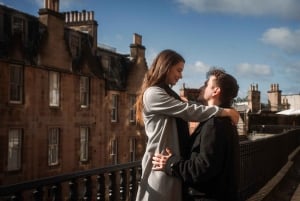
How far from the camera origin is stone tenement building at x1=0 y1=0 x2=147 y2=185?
2256cm

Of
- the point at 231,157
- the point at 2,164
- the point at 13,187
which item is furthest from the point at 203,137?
the point at 2,164

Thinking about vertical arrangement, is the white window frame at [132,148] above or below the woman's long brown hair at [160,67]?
below

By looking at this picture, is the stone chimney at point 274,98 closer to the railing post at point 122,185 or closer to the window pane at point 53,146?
the window pane at point 53,146

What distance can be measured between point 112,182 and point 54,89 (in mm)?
22548

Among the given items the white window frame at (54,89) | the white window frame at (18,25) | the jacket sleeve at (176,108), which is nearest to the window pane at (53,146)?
the white window frame at (54,89)

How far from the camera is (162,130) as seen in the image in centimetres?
308

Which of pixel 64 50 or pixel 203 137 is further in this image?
pixel 64 50

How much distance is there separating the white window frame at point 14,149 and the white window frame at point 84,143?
20.7 ft

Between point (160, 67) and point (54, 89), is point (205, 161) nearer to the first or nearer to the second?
point (160, 67)

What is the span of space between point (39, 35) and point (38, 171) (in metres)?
8.11

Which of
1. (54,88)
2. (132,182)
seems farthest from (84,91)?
(132,182)

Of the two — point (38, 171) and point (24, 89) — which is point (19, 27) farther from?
point (38, 171)

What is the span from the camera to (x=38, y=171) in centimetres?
2373

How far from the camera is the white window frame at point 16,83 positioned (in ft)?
74.1
